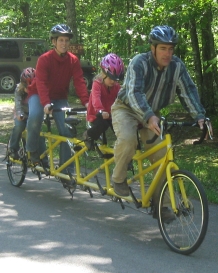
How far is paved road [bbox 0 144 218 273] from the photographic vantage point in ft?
18.4

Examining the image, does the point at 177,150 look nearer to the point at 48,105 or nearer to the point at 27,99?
the point at 27,99

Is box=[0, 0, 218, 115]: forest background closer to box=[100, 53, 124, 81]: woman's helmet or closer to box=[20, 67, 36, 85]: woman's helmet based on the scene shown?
box=[20, 67, 36, 85]: woman's helmet

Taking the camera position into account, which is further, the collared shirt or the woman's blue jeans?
the woman's blue jeans

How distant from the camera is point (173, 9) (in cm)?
1202

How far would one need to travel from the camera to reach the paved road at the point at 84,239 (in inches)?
220

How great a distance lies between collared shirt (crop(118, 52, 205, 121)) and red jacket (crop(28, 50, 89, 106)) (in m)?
1.88

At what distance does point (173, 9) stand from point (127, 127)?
6.27 meters

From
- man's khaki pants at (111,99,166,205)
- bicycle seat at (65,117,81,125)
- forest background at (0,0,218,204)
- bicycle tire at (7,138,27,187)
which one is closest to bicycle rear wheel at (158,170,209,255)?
man's khaki pants at (111,99,166,205)

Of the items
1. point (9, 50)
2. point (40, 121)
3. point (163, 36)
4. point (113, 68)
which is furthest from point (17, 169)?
point (9, 50)

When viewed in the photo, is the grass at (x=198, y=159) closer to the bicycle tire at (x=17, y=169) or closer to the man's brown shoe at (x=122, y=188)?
the bicycle tire at (x=17, y=169)

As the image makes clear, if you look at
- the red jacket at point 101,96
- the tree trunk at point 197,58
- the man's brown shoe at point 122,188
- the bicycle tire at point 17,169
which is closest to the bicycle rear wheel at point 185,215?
the man's brown shoe at point 122,188

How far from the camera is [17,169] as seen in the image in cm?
934

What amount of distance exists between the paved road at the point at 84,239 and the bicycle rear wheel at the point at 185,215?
112 millimetres

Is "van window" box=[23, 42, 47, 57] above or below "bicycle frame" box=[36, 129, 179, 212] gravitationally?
above
